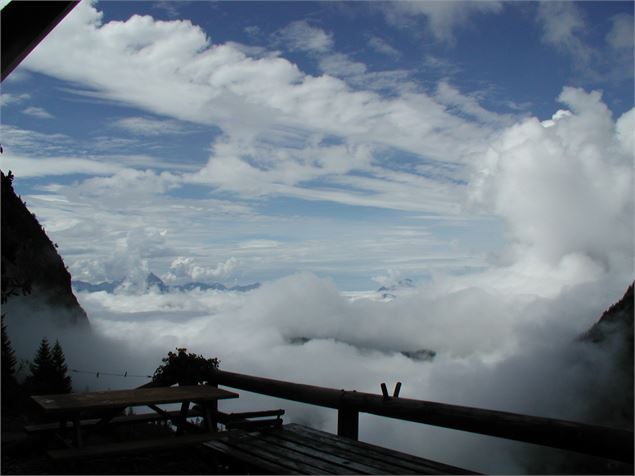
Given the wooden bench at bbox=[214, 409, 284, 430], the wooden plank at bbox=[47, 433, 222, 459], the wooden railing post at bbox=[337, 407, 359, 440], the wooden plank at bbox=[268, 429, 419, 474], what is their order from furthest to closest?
1. the wooden bench at bbox=[214, 409, 284, 430]
2. the wooden railing post at bbox=[337, 407, 359, 440]
3. the wooden plank at bbox=[47, 433, 222, 459]
4. the wooden plank at bbox=[268, 429, 419, 474]

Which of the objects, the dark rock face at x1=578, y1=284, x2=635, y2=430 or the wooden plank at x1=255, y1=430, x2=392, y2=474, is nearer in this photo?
the wooden plank at x1=255, y1=430, x2=392, y2=474

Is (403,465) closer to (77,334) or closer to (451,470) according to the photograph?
(451,470)

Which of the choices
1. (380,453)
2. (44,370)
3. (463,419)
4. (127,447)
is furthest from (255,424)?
(44,370)

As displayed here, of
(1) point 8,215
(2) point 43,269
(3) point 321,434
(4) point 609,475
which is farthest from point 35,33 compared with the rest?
(2) point 43,269

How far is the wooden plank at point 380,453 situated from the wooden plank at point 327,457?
10 centimetres

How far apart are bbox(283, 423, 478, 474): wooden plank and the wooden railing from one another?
0.37m

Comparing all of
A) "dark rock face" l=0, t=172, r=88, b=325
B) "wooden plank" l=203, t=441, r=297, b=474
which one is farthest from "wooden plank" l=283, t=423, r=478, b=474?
"dark rock face" l=0, t=172, r=88, b=325

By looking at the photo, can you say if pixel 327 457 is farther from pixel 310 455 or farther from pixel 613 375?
pixel 613 375

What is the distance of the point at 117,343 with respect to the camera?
431 ft

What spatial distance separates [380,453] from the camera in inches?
210

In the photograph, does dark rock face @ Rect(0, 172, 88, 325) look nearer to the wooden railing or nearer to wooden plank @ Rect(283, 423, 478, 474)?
the wooden railing

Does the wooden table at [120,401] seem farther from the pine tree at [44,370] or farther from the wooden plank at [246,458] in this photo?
the pine tree at [44,370]

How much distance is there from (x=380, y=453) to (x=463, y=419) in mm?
808

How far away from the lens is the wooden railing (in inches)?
169
